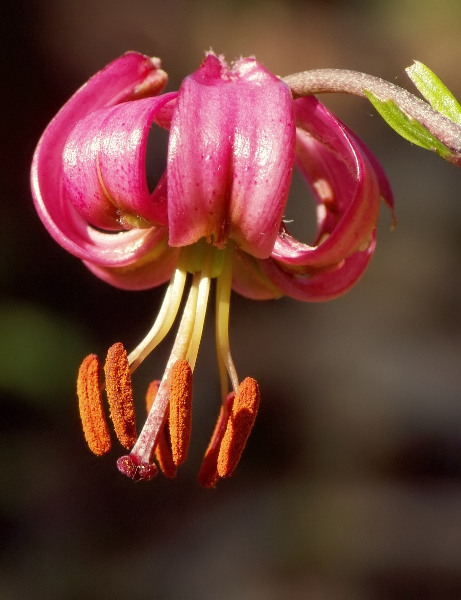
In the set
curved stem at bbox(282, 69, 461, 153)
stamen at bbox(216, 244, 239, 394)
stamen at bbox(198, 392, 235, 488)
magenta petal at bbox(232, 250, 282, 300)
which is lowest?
stamen at bbox(198, 392, 235, 488)

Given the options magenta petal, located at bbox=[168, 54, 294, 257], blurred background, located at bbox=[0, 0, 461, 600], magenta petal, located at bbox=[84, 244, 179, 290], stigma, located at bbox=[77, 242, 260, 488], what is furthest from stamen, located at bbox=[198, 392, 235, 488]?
blurred background, located at bbox=[0, 0, 461, 600]

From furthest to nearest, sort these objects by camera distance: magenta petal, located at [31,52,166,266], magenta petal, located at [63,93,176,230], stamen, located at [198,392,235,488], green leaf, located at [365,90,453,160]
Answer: stamen, located at [198,392,235,488]
magenta petal, located at [31,52,166,266]
magenta petal, located at [63,93,176,230]
green leaf, located at [365,90,453,160]

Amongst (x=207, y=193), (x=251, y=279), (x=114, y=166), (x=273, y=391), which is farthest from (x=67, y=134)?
(x=273, y=391)

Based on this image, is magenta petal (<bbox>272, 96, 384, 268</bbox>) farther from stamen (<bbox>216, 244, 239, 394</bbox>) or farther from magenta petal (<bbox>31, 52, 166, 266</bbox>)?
magenta petal (<bbox>31, 52, 166, 266</bbox>)

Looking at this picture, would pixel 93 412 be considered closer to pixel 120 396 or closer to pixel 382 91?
pixel 120 396

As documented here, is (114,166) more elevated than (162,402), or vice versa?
(114,166)

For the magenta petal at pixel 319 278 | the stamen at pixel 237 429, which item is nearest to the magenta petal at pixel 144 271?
the magenta petal at pixel 319 278
